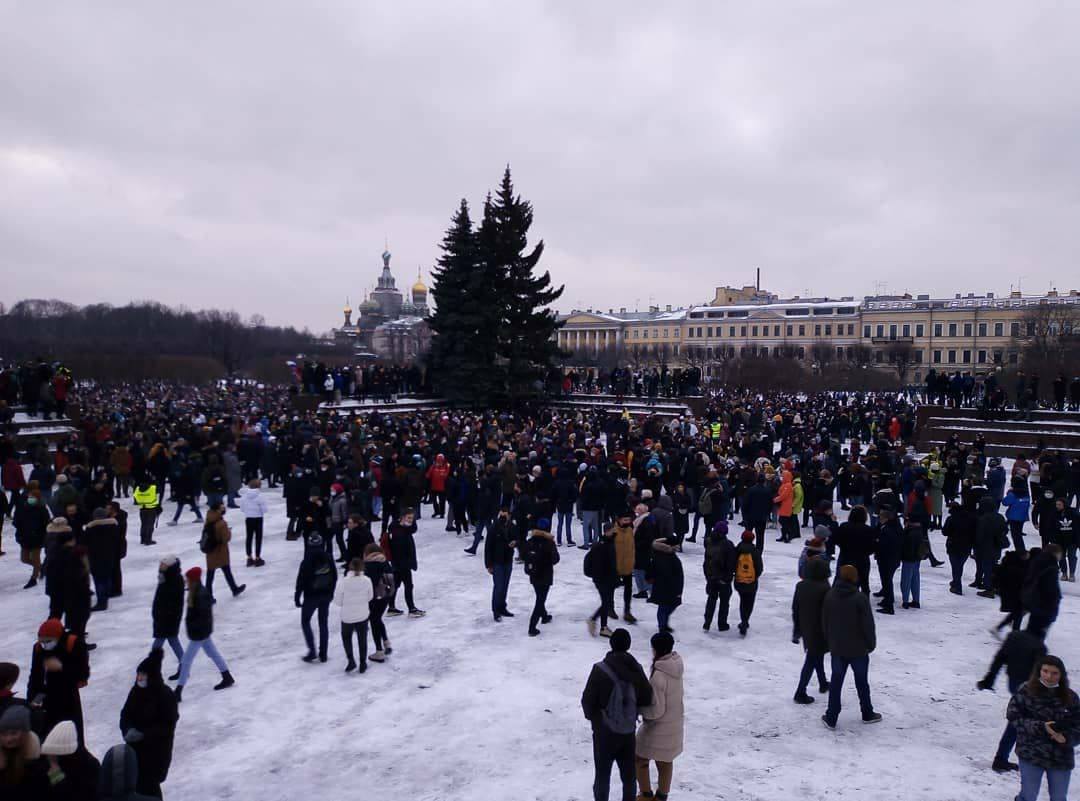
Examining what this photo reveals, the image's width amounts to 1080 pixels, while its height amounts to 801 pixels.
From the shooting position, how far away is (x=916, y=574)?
967 centimetres

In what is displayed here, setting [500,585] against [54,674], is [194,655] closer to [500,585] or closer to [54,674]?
[54,674]

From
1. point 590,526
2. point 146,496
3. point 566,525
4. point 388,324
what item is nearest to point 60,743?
point 590,526

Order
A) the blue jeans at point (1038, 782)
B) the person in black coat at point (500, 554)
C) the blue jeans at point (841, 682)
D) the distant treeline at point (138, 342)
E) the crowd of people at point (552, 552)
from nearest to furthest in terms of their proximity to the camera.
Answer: the blue jeans at point (1038, 782)
the crowd of people at point (552, 552)
the blue jeans at point (841, 682)
the person in black coat at point (500, 554)
the distant treeline at point (138, 342)

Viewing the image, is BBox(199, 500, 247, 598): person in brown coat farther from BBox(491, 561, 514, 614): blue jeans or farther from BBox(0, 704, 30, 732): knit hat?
BBox(0, 704, 30, 732): knit hat

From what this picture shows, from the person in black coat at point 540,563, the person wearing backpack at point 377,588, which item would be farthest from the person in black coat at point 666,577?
the person wearing backpack at point 377,588

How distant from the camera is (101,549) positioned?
9234 mm

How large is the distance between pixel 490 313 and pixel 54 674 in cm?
2881

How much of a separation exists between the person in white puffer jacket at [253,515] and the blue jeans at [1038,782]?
997 cm

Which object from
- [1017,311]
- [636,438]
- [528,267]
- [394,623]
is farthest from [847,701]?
[1017,311]

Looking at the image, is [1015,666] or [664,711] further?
[1015,666]

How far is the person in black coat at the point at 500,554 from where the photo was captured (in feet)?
29.5

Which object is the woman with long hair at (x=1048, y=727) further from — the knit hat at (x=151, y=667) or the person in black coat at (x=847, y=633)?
the knit hat at (x=151, y=667)

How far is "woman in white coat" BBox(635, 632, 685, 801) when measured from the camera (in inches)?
197

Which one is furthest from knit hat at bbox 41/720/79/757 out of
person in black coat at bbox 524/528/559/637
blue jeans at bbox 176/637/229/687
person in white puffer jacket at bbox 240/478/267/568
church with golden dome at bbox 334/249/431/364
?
church with golden dome at bbox 334/249/431/364
